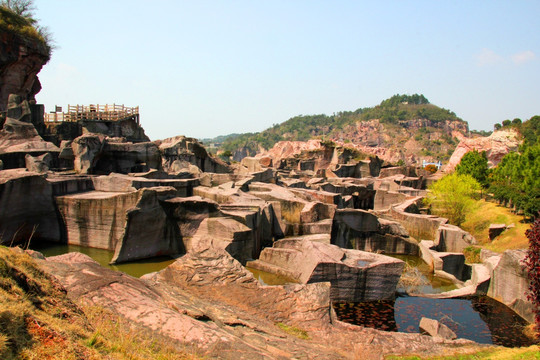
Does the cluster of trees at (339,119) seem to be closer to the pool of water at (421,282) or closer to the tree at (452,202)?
the tree at (452,202)

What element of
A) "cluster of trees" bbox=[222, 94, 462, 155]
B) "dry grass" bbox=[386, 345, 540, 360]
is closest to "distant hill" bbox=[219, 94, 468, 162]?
"cluster of trees" bbox=[222, 94, 462, 155]

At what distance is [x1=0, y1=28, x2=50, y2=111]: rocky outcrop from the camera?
3128cm

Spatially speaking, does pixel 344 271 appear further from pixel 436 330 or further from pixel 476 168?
pixel 476 168

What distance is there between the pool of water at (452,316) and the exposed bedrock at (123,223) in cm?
639

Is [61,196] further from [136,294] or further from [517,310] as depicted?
[517,310]

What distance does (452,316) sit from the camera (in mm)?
12195

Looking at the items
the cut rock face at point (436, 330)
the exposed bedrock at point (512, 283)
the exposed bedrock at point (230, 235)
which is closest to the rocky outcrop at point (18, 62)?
the exposed bedrock at point (230, 235)

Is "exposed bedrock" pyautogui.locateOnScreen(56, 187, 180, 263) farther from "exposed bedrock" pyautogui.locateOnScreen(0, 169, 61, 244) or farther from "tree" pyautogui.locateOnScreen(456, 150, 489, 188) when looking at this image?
"tree" pyautogui.locateOnScreen(456, 150, 489, 188)

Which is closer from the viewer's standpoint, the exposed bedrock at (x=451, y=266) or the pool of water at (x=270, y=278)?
the pool of water at (x=270, y=278)

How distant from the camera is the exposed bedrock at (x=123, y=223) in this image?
13430 mm

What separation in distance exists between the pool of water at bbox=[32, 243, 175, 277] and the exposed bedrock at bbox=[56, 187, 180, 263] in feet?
0.62

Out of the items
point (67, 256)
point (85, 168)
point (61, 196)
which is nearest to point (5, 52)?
point (85, 168)

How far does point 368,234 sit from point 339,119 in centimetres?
15807

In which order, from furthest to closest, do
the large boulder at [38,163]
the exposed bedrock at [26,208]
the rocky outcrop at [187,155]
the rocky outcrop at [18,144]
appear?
the rocky outcrop at [187,155]
the rocky outcrop at [18,144]
the large boulder at [38,163]
the exposed bedrock at [26,208]
